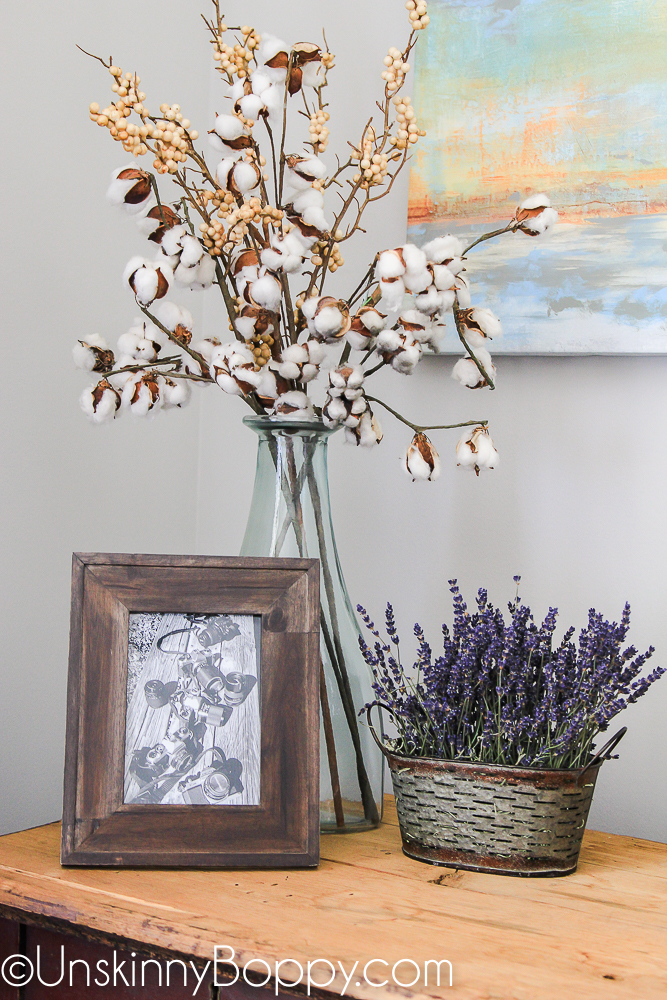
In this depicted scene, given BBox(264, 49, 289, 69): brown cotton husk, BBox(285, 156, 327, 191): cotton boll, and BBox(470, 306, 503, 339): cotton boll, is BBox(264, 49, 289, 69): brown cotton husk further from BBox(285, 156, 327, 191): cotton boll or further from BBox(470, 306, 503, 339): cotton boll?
BBox(470, 306, 503, 339): cotton boll

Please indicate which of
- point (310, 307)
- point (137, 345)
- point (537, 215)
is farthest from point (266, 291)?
point (537, 215)

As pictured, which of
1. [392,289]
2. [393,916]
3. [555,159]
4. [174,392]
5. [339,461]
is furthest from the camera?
[339,461]

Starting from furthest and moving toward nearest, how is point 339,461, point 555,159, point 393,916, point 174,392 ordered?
point 339,461 < point 555,159 < point 174,392 < point 393,916

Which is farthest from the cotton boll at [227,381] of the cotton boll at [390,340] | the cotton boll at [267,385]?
the cotton boll at [390,340]

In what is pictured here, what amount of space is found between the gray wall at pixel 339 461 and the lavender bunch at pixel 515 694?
0.94ft

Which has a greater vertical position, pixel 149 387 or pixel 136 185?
pixel 136 185

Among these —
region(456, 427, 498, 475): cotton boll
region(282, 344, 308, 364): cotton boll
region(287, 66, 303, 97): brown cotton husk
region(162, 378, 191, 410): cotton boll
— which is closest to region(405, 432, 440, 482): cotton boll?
region(456, 427, 498, 475): cotton boll

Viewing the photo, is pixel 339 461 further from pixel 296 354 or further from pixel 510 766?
pixel 510 766

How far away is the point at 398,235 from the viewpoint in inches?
47.8

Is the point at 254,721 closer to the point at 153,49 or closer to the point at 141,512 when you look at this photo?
the point at 141,512

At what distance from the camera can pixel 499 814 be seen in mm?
739

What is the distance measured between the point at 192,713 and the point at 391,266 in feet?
1.37

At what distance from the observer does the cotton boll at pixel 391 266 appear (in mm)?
738

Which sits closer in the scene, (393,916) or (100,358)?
(393,916)
